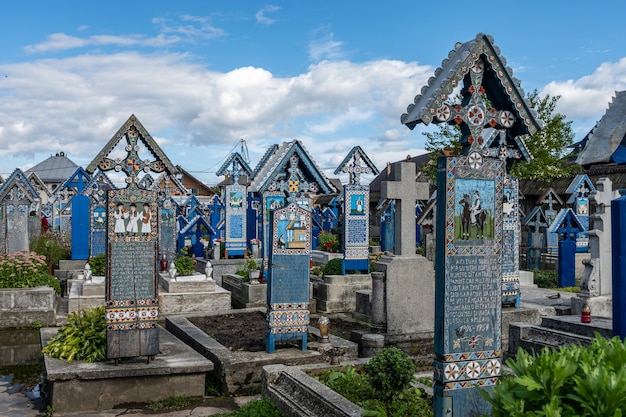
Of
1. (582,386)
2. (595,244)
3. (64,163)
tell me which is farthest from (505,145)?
(64,163)

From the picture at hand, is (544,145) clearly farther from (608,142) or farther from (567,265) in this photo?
(608,142)

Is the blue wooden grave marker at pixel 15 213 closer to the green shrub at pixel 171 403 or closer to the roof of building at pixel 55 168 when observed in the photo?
the green shrub at pixel 171 403

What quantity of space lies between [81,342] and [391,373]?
4476 mm

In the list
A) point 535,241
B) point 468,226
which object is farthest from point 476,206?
point 535,241

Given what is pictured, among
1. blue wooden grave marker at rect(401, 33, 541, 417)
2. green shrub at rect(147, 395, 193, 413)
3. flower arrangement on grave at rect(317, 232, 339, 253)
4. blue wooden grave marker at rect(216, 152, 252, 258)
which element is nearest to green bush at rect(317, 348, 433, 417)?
blue wooden grave marker at rect(401, 33, 541, 417)

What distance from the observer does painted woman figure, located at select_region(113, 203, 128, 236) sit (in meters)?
8.32

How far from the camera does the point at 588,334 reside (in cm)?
837

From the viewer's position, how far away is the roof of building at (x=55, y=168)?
193 ft

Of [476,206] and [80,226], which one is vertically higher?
[476,206]

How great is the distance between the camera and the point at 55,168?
6044 centimetres

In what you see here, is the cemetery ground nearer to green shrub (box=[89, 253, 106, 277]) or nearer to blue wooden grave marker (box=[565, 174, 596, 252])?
green shrub (box=[89, 253, 106, 277])

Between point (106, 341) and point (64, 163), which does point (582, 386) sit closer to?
point (106, 341)

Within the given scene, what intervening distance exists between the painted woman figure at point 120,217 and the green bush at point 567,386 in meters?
5.85

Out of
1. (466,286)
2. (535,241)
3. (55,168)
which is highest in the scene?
(55,168)
